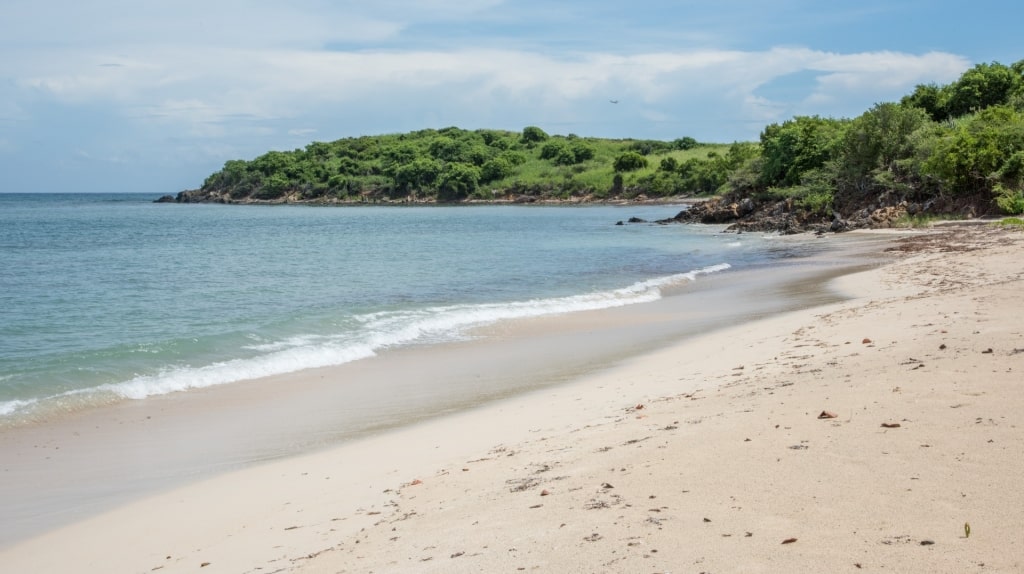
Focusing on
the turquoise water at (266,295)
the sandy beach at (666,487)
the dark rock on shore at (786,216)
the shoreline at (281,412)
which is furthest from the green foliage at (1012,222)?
the sandy beach at (666,487)

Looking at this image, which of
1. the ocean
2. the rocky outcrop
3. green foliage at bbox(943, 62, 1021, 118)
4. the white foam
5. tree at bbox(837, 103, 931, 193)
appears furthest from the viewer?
green foliage at bbox(943, 62, 1021, 118)

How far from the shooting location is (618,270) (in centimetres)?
2897

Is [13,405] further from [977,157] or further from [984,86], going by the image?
[984,86]

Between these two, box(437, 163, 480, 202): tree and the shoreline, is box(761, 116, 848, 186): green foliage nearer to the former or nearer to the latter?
the shoreline

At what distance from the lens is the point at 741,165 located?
7062 cm

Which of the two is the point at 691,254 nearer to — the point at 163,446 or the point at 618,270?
the point at 618,270

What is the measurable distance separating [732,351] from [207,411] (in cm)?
760

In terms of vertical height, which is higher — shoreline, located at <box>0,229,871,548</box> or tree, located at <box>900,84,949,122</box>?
tree, located at <box>900,84,949,122</box>

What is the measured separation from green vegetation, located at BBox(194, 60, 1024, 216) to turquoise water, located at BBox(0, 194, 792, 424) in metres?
8.12

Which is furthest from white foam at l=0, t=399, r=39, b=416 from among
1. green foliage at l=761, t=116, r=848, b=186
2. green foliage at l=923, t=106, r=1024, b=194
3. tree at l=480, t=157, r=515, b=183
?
tree at l=480, t=157, r=515, b=183

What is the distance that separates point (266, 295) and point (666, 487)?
18580mm

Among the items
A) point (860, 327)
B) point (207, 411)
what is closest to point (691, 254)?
point (860, 327)

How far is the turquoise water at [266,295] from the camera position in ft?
43.1

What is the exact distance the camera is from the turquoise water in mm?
13125
